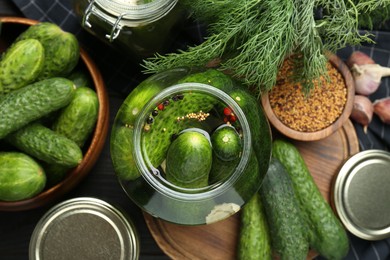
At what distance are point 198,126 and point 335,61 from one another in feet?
1.19

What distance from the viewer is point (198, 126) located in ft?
2.90

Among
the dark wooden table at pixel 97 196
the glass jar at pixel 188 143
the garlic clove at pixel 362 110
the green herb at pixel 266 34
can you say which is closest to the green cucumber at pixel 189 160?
the glass jar at pixel 188 143

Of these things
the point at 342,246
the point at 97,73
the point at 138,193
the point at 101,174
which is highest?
the point at 97,73

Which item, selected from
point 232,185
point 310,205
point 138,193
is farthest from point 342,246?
point 138,193

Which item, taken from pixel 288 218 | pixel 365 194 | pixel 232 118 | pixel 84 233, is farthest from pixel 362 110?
pixel 84 233

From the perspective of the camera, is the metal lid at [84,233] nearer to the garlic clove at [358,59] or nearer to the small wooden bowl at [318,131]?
the small wooden bowl at [318,131]

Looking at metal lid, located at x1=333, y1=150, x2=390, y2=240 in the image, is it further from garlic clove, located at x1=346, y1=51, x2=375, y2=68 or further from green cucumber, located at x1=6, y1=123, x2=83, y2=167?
green cucumber, located at x1=6, y1=123, x2=83, y2=167

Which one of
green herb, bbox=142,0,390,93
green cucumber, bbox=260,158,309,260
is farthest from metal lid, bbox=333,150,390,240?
green herb, bbox=142,0,390,93

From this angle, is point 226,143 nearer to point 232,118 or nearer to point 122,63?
point 232,118

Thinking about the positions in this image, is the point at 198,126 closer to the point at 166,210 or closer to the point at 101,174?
the point at 166,210

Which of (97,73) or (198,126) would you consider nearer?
(198,126)

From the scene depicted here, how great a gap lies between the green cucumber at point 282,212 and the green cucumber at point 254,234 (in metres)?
0.02

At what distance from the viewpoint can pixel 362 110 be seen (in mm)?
1134

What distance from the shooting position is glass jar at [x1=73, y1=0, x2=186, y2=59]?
0.95 metres
